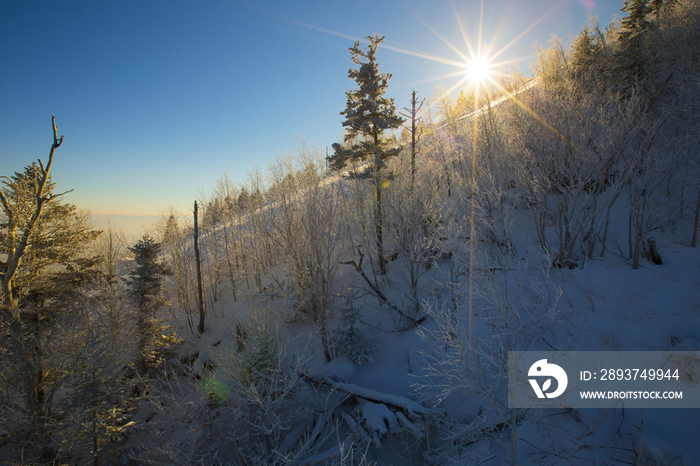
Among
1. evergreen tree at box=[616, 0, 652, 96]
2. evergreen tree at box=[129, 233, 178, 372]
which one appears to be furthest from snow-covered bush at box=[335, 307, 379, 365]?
evergreen tree at box=[616, 0, 652, 96]

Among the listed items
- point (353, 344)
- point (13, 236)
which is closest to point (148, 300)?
point (13, 236)

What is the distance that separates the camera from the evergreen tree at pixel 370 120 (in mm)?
12703

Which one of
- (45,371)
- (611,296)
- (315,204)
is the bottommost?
(45,371)

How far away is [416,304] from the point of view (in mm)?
11008

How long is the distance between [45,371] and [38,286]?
3638 mm

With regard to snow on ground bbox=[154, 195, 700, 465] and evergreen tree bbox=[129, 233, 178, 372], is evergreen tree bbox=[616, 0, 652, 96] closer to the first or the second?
snow on ground bbox=[154, 195, 700, 465]

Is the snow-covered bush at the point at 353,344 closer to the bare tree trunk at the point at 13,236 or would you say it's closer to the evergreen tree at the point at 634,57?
the bare tree trunk at the point at 13,236

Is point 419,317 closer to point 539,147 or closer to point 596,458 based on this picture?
point 596,458

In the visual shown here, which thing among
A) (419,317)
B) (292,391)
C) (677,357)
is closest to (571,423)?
(677,357)

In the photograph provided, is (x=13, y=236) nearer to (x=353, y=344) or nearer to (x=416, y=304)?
(x=353, y=344)

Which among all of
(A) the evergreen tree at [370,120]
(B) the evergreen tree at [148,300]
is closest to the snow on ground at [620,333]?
(A) the evergreen tree at [370,120]

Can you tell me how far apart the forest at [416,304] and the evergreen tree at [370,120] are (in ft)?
0.34

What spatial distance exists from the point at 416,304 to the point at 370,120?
9121mm

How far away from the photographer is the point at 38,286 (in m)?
10.8
